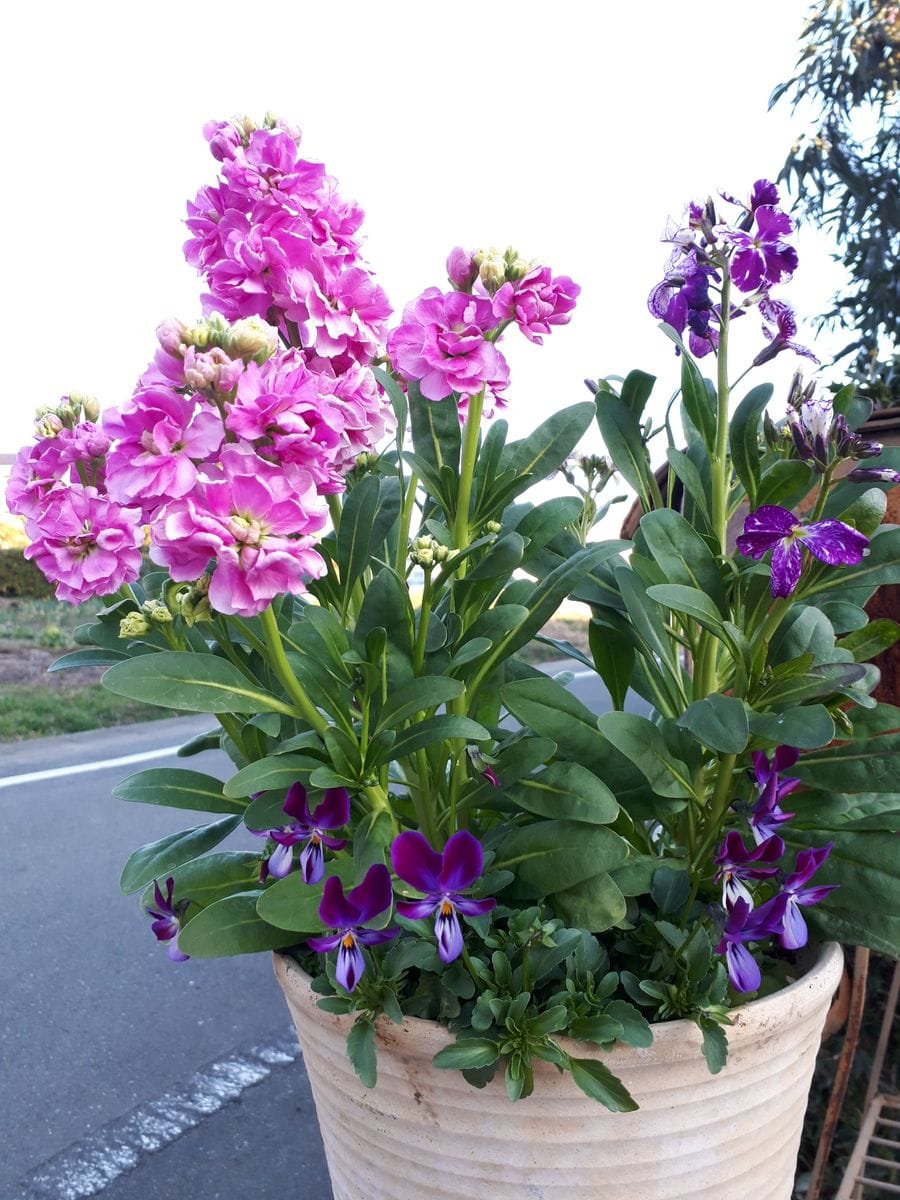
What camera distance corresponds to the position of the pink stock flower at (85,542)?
2.75 ft

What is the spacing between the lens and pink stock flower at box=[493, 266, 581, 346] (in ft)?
2.89

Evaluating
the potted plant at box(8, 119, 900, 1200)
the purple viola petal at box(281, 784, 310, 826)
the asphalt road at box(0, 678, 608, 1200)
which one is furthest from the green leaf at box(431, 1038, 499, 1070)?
the asphalt road at box(0, 678, 608, 1200)

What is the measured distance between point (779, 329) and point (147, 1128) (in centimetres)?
196

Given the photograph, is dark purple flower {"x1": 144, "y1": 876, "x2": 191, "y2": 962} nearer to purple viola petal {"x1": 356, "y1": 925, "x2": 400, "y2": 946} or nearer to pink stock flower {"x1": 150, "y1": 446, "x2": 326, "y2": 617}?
purple viola petal {"x1": 356, "y1": 925, "x2": 400, "y2": 946}

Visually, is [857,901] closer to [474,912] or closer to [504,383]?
[474,912]

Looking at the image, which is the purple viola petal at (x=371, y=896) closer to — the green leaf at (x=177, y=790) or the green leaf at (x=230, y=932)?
the green leaf at (x=230, y=932)

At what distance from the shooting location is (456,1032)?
81 centimetres

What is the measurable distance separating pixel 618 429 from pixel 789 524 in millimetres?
320

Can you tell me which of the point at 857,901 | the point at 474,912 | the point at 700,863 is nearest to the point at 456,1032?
the point at 474,912

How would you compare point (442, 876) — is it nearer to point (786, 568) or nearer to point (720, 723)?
point (720, 723)

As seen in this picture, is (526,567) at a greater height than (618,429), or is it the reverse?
(618,429)

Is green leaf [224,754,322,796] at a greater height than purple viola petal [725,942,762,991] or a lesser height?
greater

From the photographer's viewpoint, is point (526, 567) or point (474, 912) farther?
point (526, 567)

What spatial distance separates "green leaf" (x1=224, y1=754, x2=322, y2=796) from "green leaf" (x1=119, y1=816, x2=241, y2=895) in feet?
0.66
